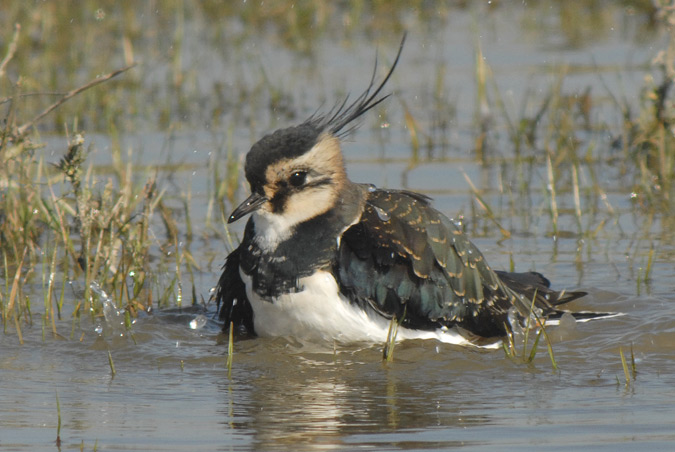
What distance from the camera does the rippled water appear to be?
12.9 ft

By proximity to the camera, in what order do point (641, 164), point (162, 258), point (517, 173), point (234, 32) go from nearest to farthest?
point (162, 258)
point (641, 164)
point (517, 173)
point (234, 32)

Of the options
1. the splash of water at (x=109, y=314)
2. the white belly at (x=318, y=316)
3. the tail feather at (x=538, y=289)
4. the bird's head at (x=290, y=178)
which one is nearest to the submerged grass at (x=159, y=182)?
the splash of water at (x=109, y=314)

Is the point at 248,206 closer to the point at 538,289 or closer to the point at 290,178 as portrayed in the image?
the point at 290,178

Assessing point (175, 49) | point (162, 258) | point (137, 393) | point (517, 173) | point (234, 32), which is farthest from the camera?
point (234, 32)

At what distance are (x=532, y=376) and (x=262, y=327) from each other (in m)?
1.18

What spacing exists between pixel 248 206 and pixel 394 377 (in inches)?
36.4

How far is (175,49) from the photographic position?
10234 millimetres

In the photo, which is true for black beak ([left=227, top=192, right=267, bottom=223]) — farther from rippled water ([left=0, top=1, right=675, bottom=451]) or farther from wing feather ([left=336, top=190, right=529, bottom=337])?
rippled water ([left=0, top=1, right=675, bottom=451])

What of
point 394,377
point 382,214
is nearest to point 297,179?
point 382,214

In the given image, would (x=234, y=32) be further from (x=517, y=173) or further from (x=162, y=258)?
(x=162, y=258)

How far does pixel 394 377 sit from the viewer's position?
480 centimetres

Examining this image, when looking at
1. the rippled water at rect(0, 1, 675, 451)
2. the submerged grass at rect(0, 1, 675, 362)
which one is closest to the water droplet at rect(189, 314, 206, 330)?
the rippled water at rect(0, 1, 675, 451)

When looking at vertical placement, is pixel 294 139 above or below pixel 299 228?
above

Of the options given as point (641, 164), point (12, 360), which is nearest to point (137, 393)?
point (12, 360)
